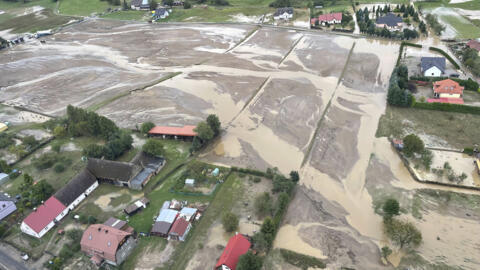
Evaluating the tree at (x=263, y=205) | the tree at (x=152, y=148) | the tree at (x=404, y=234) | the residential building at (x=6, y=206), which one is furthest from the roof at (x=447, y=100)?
the residential building at (x=6, y=206)

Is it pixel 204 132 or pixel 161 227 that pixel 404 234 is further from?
pixel 204 132

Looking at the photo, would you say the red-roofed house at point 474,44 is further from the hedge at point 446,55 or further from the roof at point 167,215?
the roof at point 167,215

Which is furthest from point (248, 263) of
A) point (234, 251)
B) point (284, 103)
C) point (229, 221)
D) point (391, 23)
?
point (391, 23)

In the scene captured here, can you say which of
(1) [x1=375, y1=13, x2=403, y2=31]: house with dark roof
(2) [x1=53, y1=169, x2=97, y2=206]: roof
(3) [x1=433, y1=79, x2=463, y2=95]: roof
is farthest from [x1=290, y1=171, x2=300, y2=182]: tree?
(1) [x1=375, y1=13, x2=403, y2=31]: house with dark roof

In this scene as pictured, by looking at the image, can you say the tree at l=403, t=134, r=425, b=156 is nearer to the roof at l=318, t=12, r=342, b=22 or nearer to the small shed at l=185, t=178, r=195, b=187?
the small shed at l=185, t=178, r=195, b=187

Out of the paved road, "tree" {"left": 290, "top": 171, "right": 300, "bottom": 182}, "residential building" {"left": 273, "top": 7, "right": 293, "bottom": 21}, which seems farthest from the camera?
"residential building" {"left": 273, "top": 7, "right": 293, "bottom": 21}

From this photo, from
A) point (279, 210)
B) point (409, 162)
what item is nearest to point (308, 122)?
point (409, 162)
